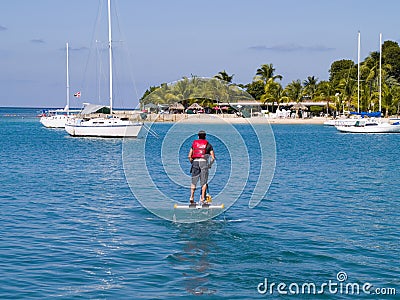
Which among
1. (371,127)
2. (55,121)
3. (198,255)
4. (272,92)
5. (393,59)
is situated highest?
(393,59)

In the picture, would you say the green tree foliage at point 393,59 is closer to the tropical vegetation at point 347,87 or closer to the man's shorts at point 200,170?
the tropical vegetation at point 347,87

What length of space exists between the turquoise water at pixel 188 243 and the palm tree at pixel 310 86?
354 feet

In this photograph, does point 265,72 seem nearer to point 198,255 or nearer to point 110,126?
point 110,126

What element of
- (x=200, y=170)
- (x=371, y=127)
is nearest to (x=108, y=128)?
(x=371, y=127)

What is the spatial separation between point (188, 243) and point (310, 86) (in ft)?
400

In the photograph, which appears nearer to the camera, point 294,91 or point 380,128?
point 380,128

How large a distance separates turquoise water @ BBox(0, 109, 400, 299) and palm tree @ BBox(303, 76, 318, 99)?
10788cm

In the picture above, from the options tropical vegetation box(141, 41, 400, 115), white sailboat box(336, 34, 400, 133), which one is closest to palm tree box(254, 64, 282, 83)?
tropical vegetation box(141, 41, 400, 115)

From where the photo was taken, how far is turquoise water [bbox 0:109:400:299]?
11945 mm

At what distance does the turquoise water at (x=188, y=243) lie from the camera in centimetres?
1195

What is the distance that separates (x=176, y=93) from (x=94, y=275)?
37.5ft

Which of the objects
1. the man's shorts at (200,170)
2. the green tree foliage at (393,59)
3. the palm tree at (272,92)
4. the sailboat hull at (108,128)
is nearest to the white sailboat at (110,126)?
the sailboat hull at (108,128)

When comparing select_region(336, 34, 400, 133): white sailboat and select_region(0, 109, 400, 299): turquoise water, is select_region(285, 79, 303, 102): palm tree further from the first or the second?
select_region(0, 109, 400, 299): turquoise water

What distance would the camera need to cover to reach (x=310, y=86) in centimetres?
13312
